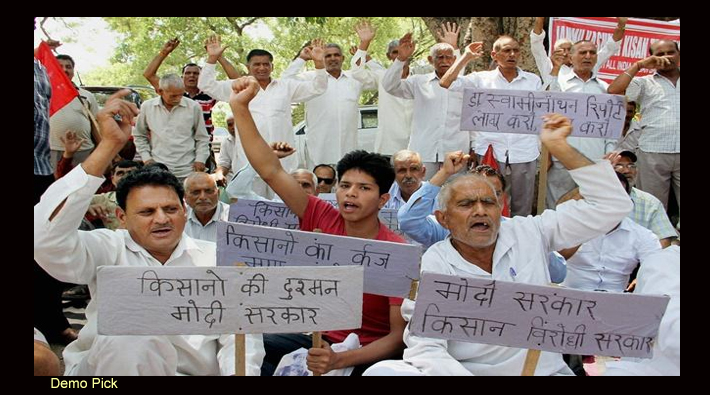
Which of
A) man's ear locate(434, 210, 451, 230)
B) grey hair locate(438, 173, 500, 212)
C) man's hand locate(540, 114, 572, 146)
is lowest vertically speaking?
man's ear locate(434, 210, 451, 230)

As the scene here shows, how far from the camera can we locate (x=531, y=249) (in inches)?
138

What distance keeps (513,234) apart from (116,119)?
1.95 meters

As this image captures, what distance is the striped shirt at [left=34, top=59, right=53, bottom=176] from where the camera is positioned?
194 inches

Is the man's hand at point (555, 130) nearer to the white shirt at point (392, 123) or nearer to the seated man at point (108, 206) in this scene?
the seated man at point (108, 206)

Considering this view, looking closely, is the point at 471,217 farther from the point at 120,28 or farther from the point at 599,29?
the point at 120,28

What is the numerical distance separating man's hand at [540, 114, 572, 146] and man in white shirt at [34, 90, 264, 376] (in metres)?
1.70

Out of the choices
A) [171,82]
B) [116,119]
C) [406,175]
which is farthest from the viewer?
[171,82]

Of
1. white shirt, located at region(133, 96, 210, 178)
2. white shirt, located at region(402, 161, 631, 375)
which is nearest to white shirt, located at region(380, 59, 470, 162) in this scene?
white shirt, located at region(133, 96, 210, 178)

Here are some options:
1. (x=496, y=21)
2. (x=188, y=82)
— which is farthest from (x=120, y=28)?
(x=496, y=21)

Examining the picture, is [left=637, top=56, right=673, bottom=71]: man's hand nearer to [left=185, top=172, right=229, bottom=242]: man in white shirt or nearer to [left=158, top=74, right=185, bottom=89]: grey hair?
[left=185, top=172, right=229, bottom=242]: man in white shirt

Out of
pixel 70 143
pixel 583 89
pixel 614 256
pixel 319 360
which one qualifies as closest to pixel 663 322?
pixel 319 360

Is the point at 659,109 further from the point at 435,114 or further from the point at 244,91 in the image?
the point at 244,91

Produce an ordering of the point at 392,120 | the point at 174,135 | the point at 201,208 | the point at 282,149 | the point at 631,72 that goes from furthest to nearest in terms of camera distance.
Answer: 1. the point at 392,120
2. the point at 174,135
3. the point at 631,72
4. the point at 201,208
5. the point at 282,149

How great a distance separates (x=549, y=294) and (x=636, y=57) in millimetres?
7244
